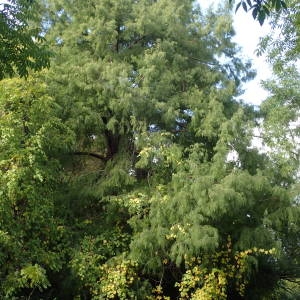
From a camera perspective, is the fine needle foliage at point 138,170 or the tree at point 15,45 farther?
the fine needle foliage at point 138,170

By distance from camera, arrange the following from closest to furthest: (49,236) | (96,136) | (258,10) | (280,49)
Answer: (258,10)
(280,49)
(49,236)
(96,136)

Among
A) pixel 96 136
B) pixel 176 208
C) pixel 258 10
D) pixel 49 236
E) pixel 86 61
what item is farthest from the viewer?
pixel 96 136

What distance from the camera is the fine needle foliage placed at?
8484 millimetres

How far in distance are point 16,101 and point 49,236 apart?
2.81 meters

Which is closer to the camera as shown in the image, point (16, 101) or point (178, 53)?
point (16, 101)

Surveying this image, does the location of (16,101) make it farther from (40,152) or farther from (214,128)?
(214,128)

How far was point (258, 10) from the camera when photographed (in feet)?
9.59

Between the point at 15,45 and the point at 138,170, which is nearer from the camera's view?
the point at 15,45

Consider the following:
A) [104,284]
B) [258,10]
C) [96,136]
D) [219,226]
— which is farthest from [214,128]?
[258,10]

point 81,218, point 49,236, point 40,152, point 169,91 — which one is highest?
point 169,91

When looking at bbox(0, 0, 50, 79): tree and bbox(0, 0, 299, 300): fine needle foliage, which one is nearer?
bbox(0, 0, 50, 79): tree

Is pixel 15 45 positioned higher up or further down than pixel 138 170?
further down

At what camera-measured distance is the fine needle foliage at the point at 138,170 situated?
8484mm

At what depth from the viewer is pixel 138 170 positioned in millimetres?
10812
